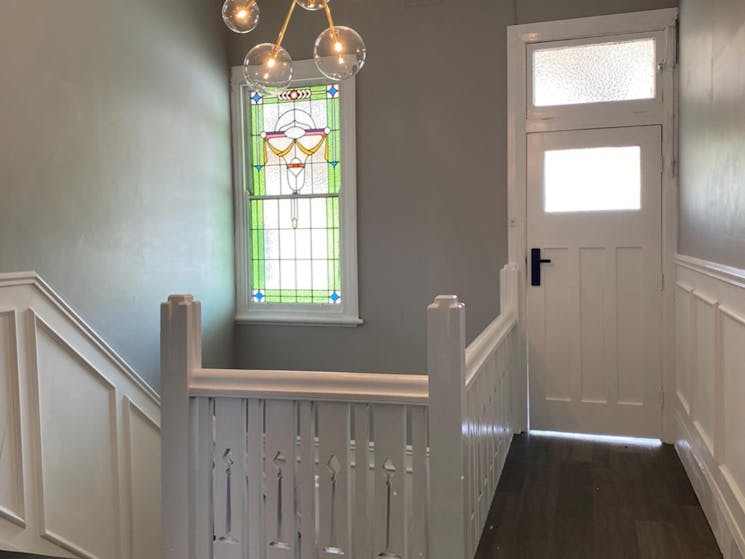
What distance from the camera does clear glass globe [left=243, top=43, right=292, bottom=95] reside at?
2234mm

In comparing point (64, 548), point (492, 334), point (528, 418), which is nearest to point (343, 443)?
point (492, 334)

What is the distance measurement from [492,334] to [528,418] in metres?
1.34

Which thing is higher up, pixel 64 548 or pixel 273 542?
pixel 273 542

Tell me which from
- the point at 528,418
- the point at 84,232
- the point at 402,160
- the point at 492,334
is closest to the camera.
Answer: the point at 492,334

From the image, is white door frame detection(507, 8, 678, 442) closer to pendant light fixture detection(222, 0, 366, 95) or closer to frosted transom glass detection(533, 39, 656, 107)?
frosted transom glass detection(533, 39, 656, 107)

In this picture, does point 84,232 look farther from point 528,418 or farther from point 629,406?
point 629,406

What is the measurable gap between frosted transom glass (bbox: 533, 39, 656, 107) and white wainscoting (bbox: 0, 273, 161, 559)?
2.84m

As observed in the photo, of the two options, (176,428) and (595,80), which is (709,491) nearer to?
(176,428)

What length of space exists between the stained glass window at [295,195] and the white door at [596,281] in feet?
4.30

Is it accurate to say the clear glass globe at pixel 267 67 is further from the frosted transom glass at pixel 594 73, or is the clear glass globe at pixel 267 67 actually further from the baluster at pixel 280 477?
the frosted transom glass at pixel 594 73

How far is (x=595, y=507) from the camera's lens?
2715 millimetres

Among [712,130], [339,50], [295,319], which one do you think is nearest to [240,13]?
[339,50]

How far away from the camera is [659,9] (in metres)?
3.54

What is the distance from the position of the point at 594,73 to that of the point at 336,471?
113 inches
